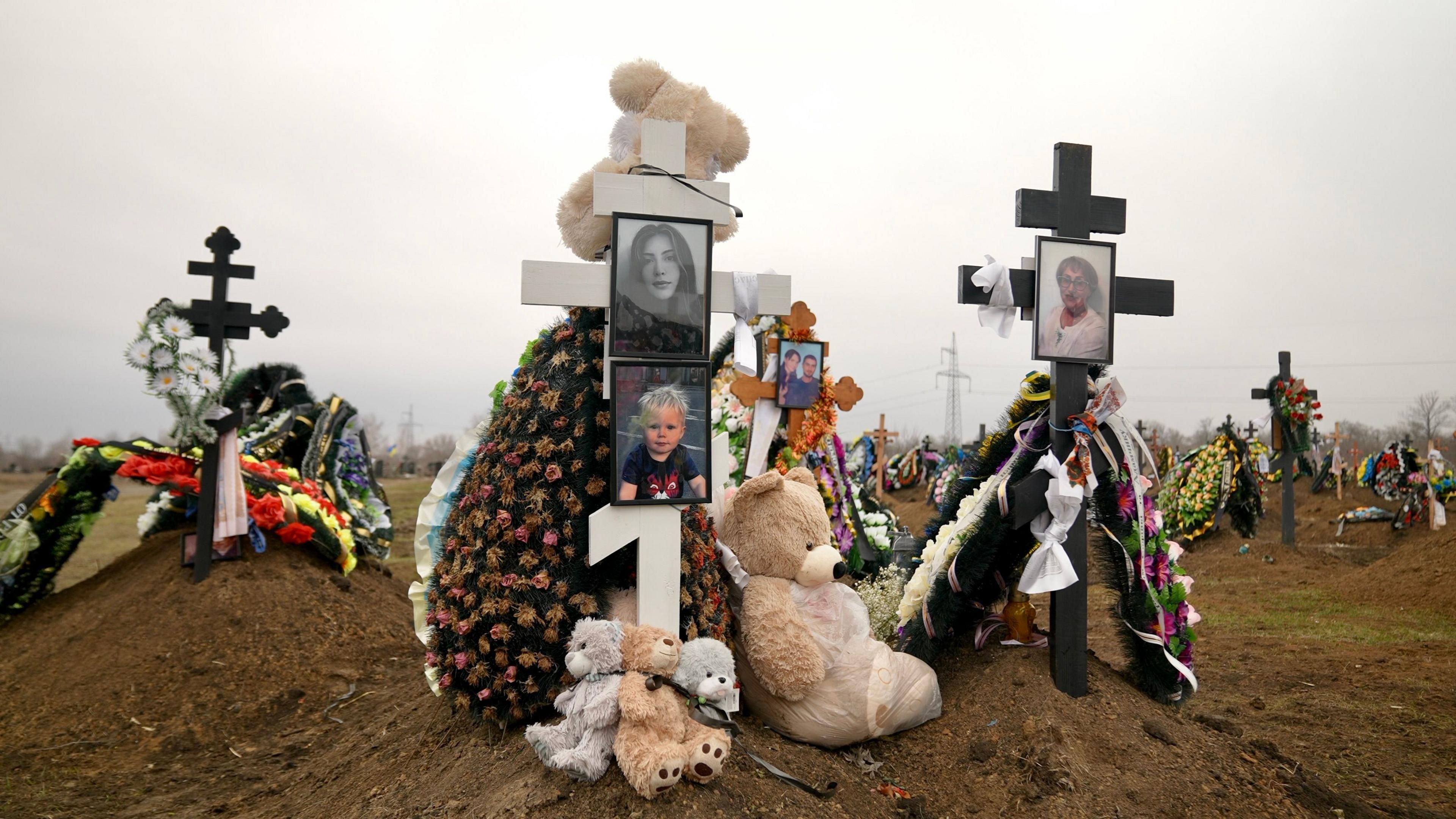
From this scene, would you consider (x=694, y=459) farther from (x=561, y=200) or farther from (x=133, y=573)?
(x=133, y=573)

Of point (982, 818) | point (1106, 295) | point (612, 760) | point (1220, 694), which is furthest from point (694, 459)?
point (1220, 694)

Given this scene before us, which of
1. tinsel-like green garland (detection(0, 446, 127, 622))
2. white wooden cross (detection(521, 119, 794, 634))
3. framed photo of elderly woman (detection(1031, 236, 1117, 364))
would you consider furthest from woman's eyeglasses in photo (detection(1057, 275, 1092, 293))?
tinsel-like green garland (detection(0, 446, 127, 622))

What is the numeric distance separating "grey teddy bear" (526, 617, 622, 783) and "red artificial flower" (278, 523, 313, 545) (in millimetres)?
5098

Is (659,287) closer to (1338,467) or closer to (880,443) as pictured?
(880,443)

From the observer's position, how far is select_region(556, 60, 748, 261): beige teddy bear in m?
3.99

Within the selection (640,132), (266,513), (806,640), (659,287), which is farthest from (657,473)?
(266,513)

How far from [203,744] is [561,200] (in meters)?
4.15

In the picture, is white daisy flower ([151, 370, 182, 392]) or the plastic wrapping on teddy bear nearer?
the plastic wrapping on teddy bear

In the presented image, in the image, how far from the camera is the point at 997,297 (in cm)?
448

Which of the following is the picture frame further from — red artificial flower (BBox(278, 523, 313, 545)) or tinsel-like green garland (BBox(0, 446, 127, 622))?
tinsel-like green garland (BBox(0, 446, 127, 622))

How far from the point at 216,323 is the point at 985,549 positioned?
611 centimetres

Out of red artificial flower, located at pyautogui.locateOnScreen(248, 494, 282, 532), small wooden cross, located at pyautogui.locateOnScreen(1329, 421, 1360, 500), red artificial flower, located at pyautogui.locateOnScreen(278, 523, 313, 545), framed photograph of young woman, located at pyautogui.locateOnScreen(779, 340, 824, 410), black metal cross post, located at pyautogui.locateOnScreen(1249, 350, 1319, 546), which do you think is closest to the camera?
red artificial flower, located at pyautogui.locateOnScreen(248, 494, 282, 532)

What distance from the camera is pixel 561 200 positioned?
4129 millimetres

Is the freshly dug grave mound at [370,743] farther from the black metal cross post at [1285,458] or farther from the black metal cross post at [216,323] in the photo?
the black metal cross post at [1285,458]
